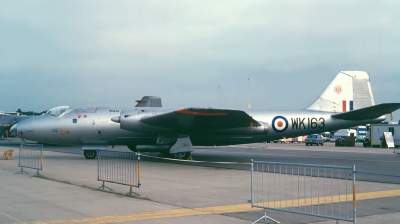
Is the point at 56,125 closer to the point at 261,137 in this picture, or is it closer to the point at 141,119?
the point at 141,119

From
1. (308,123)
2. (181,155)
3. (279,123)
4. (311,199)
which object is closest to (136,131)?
(181,155)

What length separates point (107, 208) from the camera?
9000 millimetres

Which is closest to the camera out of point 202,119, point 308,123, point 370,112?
point 202,119

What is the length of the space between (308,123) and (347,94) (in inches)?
145

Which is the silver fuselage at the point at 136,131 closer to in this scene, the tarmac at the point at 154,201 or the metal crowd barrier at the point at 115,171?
the metal crowd barrier at the point at 115,171

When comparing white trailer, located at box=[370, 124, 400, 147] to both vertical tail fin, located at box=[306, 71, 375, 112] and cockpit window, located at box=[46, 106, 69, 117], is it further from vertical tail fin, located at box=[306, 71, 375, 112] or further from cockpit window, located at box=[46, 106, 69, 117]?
cockpit window, located at box=[46, 106, 69, 117]

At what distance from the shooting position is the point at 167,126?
21672 millimetres

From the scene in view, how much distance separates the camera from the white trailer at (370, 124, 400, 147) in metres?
45.2

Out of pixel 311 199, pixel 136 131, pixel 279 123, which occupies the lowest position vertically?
pixel 311 199

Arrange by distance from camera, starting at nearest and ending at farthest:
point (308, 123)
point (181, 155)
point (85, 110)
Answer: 1. point (181, 155)
2. point (85, 110)
3. point (308, 123)

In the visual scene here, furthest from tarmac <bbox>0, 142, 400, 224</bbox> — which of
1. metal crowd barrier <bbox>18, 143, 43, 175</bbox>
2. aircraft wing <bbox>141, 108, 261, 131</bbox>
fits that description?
aircraft wing <bbox>141, 108, 261, 131</bbox>

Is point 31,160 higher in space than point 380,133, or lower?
lower

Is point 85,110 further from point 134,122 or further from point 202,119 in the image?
point 202,119

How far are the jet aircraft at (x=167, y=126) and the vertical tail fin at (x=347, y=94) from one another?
0.52 m
